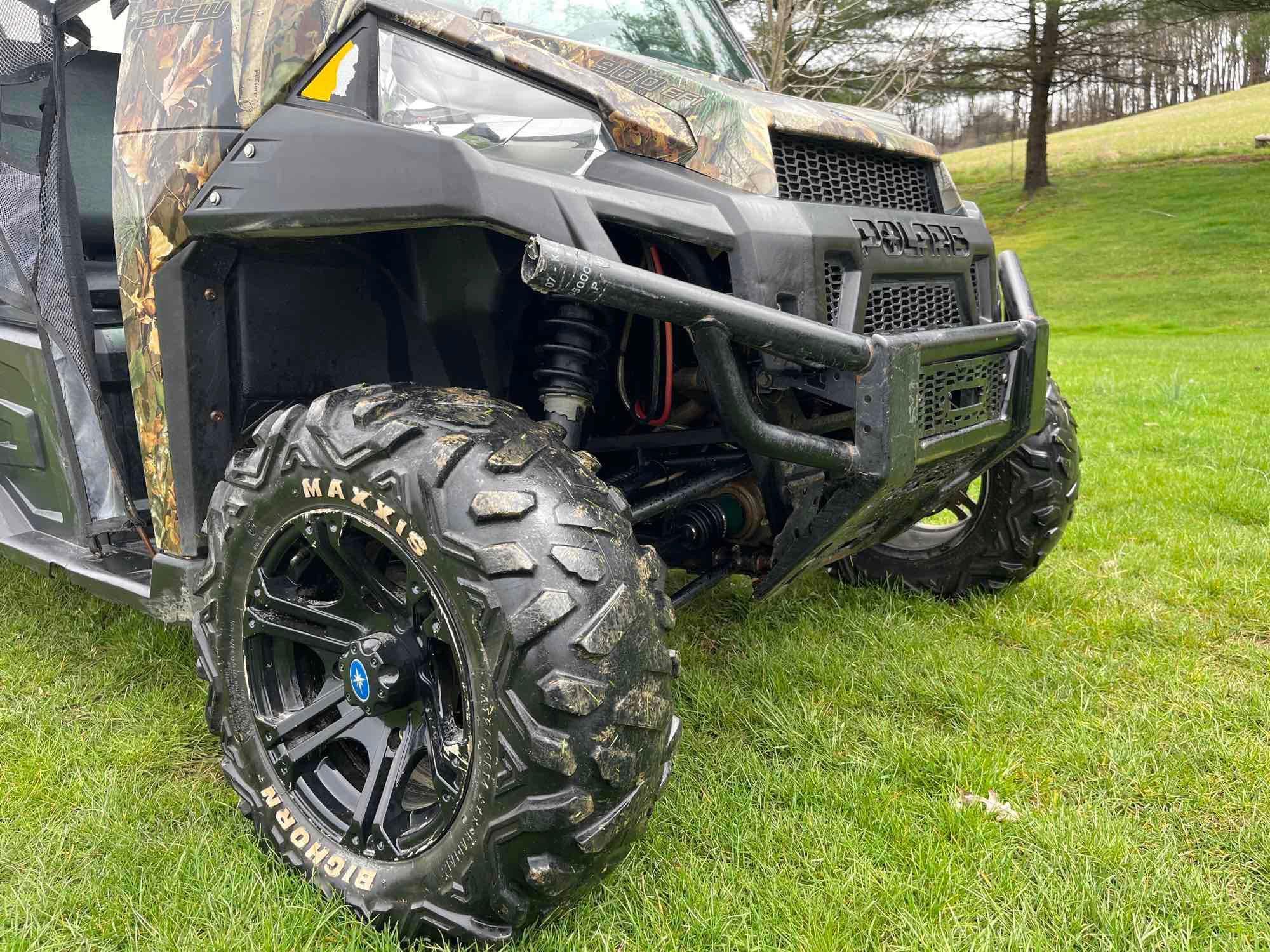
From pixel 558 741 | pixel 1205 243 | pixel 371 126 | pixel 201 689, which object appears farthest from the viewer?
pixel 1205 243

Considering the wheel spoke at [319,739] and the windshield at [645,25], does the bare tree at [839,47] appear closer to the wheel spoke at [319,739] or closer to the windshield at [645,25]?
the windshield at [645,25]

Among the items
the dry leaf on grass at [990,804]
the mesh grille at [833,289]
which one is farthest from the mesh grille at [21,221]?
the dry leaf on grass at [990,804]

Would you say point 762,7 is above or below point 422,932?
above

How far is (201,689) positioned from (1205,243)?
83.1 ft

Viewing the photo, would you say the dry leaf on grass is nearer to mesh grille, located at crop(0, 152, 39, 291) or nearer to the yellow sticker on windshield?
the yellow sticker on windshield

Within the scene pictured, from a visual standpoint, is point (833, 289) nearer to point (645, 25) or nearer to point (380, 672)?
point (645, 25)

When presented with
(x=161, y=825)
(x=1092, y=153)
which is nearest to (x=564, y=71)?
(x=161, y=825)

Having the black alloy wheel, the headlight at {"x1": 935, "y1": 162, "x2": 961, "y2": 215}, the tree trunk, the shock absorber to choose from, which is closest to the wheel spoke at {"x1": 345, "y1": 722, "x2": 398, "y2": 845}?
the black alloy wheel

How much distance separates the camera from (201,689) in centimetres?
309

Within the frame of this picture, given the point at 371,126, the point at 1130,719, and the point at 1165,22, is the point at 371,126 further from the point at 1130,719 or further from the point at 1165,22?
the point at 1165,22

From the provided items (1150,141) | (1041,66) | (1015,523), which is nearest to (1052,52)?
(1041,66)

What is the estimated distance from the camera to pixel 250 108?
2.27 m

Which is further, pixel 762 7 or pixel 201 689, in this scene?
pixel 762 7

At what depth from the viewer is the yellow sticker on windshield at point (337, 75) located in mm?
2141
